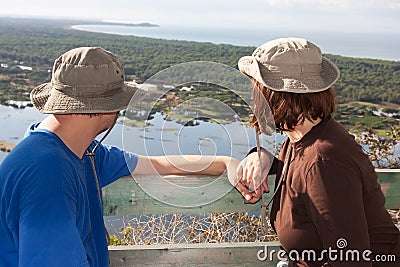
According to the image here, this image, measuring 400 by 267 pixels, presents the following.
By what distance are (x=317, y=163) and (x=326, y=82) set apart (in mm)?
221

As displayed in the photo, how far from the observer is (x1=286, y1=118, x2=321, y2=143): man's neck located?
1.32 meters

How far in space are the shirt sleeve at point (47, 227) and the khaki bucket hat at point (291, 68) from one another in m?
0.57

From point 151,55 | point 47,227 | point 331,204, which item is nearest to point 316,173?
point 331,204

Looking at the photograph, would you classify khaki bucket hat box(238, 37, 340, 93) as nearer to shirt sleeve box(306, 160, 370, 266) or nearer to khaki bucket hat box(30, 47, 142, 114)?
shirt sleeve box(306, 160, 370, 266)

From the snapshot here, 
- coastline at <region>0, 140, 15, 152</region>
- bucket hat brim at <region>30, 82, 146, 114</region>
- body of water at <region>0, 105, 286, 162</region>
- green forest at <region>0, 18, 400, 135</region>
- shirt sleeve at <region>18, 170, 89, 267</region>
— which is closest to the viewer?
shirt sleeve at <region>18, 170, 89, 267</region>

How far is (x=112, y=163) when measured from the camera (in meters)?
1.43

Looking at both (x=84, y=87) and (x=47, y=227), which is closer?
(x=47, y=227)

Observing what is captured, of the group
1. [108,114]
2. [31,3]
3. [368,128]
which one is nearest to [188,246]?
[108,114]

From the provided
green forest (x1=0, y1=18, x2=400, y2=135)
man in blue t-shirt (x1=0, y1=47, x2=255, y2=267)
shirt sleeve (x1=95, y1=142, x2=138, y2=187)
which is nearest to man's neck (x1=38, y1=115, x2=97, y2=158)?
man in blue t-shirt (x1=0, y1=47, x2=255, y2=267)

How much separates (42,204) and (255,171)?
65 cm

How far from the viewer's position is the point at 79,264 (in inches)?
38.7

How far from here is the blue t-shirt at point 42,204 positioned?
0.95 m

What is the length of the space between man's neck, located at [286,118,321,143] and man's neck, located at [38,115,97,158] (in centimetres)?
53

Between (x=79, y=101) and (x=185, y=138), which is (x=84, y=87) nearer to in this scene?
(x=79, y=101)
